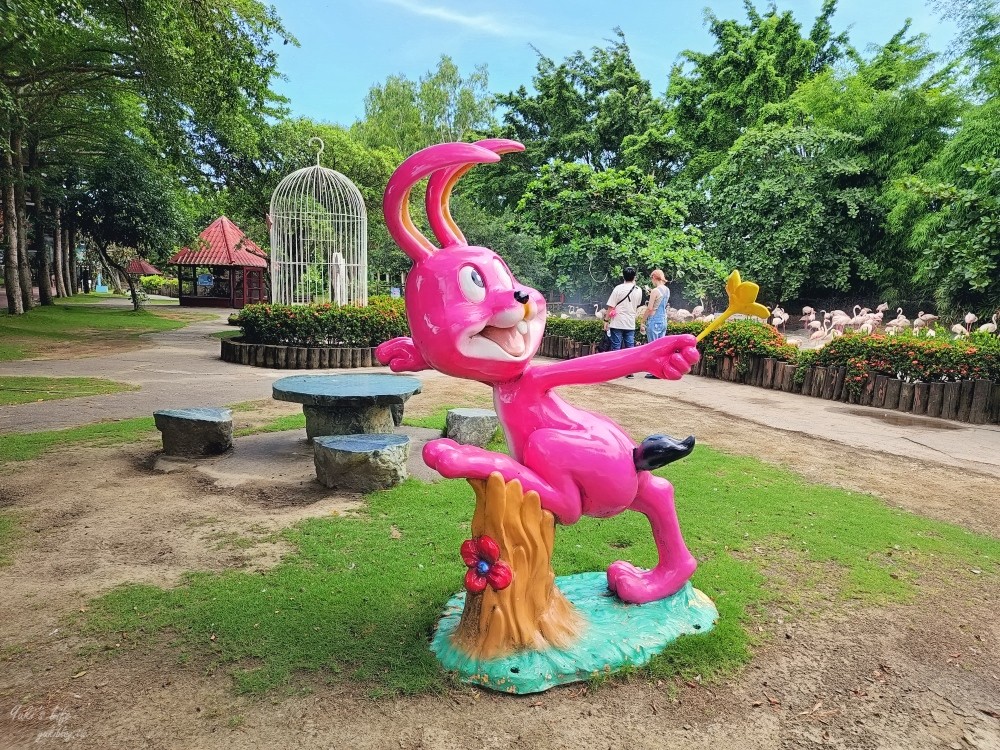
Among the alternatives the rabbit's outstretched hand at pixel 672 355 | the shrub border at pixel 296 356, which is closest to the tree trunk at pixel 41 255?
the shrub border at pixel 296 356

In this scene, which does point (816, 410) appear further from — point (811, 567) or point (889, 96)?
point (889, 96)

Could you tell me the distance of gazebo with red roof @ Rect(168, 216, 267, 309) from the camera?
105 feet

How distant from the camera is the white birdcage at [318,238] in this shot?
14508 mm

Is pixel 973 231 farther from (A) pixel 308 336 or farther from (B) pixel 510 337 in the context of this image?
(B) pixel 510 337

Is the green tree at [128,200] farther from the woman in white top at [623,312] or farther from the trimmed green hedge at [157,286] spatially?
the trimmed green hedge at [157,286]

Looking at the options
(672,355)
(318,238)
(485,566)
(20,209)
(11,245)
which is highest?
(20,209)

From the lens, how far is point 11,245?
18.1m

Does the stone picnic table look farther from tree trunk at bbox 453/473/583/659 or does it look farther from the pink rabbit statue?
tree trunk at bbox 453/473/583/659

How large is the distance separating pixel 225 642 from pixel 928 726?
9.51 feet

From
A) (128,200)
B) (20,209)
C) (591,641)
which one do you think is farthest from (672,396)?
(128,200)

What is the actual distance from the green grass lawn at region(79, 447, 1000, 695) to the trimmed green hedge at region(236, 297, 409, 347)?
8.31 metres

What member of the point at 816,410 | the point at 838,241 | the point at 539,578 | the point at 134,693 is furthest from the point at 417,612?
the point at 838,241

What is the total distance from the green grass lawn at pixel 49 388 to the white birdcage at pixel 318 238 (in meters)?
5.31

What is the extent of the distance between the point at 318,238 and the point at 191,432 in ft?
34.3
